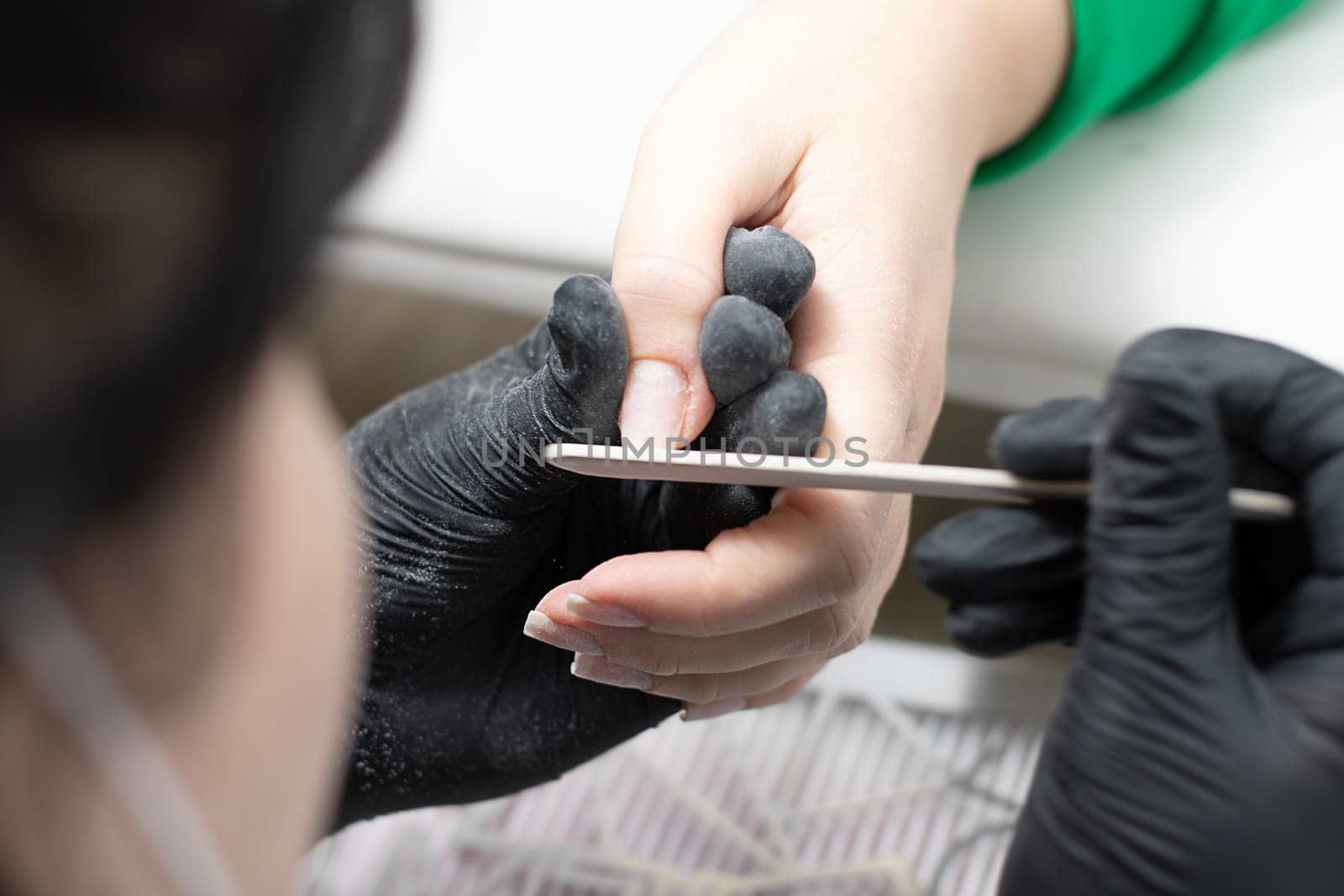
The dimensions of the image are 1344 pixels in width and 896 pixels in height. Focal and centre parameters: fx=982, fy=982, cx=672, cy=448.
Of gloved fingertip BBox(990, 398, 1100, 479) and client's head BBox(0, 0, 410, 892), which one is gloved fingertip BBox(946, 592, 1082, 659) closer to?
gloved fingertip BBox(990, 398, 1100, 479)

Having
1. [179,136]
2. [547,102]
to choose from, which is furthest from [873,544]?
[547,102]

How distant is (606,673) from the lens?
1.41ft

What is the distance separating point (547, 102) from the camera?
26.8 inches

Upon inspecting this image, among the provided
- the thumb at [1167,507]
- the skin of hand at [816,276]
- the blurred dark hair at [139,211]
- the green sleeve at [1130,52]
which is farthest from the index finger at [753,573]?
the green sleeve at [1130,52]

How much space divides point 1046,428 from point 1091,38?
0.37 m

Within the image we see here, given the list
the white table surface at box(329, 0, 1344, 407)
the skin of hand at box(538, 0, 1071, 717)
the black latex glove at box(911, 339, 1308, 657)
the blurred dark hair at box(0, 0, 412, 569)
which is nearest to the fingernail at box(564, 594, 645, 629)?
the skin of hand at box(538, 0, 1071, 717)

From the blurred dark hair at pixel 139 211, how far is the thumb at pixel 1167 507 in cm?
25

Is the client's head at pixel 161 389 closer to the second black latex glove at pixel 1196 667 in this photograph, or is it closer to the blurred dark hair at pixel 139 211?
the blurred dark hair at pixel 139 211

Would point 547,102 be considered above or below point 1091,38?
below

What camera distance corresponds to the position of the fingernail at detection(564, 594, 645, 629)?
38 centimetres

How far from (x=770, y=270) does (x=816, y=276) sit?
0.06 m

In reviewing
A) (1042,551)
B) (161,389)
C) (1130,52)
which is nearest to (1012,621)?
(1042,551)

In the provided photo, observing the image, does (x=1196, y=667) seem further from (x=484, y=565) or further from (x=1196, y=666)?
(x=484, y=565)

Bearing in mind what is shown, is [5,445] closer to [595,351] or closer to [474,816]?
[595,351]
